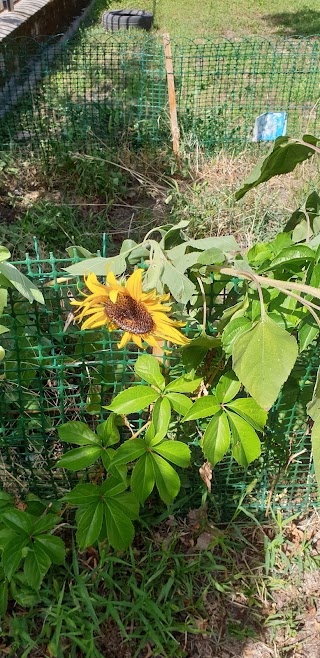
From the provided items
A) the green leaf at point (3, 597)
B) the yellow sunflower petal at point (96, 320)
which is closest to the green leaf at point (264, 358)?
the yellow sunflower petal at point (96, 320)

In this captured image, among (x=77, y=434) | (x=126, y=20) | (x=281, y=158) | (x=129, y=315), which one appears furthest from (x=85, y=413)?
(x=126, y=20)

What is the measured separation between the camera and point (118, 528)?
5.47 feet

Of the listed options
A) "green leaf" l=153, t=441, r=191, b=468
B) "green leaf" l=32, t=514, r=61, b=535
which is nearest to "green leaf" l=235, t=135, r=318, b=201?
"green leaf" l=153, t=441, r=191, b=468

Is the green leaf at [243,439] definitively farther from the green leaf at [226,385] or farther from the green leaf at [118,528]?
the green leaf at [118,528]

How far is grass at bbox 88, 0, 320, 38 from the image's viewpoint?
1059cm

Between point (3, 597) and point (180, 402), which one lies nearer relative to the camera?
point (180, 402)

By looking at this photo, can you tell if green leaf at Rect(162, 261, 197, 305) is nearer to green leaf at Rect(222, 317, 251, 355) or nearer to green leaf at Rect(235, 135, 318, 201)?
green leaf at Rect(222, 317, 251, 355)

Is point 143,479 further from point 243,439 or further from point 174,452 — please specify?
point 243,439

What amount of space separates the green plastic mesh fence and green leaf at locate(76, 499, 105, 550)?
0.97 ft

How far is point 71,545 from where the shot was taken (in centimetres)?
195

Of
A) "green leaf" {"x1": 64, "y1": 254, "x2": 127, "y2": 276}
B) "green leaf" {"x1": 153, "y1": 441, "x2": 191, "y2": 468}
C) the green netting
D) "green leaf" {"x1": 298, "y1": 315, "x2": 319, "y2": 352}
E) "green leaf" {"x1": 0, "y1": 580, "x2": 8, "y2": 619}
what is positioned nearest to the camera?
"green leaf" {"x1": 64, "y1": 254, "x2": 127, "y2": 276}

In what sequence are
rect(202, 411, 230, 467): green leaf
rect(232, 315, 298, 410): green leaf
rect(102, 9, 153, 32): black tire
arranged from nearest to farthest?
rect(232, 315, 298, 410): green leaf
rect(202, 411, 230, 467): green leaf
rect(102, 9, 153, 32): black tire

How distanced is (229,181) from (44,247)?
163 centimetres

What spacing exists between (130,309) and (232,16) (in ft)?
40.8
